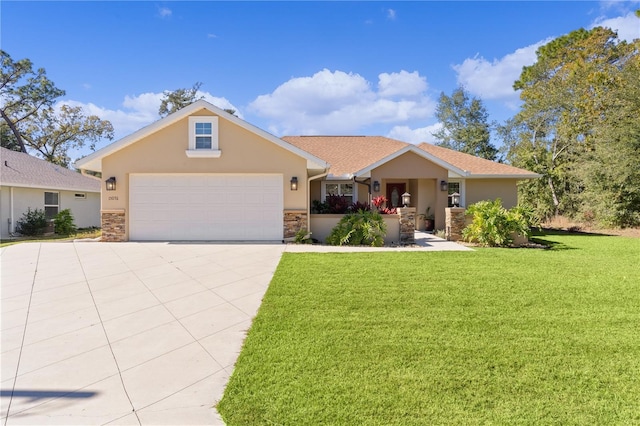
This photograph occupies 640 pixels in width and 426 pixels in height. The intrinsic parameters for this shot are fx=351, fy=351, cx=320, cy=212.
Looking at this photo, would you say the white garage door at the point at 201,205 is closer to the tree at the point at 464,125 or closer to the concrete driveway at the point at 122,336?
the concrete driveway at the point at 122,336

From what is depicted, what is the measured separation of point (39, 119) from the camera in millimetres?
32688

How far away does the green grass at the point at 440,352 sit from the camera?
9.06ft

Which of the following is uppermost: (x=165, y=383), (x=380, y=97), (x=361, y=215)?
(x=380, y=97)

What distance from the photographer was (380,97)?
24.8m

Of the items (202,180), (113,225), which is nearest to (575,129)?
(202,180)

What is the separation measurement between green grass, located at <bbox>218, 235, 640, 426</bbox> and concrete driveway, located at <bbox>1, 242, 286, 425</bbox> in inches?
16.5

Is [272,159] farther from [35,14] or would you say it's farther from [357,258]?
[35,14]

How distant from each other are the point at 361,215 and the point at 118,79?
41.5ft

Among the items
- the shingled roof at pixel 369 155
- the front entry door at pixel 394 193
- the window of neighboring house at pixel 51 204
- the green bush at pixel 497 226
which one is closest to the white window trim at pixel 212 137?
the shingled roof at pixel 369 155

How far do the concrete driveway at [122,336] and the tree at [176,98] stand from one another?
28.8 meters

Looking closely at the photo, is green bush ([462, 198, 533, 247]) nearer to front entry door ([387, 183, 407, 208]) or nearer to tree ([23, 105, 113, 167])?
front entry door ([387, 183, 407, 208])

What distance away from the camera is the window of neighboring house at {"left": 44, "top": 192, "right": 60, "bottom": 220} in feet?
58.7

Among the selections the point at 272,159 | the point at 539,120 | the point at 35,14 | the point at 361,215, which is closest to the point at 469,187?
the point at 361,215

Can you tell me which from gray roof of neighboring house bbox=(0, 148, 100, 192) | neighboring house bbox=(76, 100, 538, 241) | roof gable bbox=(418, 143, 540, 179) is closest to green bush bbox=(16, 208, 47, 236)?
gray roof of neighboring house bbox=(0, 148, 100, 192)
